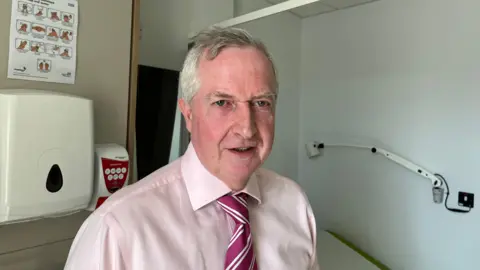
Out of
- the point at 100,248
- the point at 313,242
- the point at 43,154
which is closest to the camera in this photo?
the point at 100,248

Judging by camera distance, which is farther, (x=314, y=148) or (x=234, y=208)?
(x=314, y=148)

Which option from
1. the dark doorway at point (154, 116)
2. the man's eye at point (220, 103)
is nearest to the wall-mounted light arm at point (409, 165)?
the dark doorway at point (154, 116)

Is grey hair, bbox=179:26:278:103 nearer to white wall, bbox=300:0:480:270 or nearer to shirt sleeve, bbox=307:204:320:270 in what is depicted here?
shirt sleeve, bbox=307:204:320:270

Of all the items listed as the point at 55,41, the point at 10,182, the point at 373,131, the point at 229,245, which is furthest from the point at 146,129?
the point at 373,131

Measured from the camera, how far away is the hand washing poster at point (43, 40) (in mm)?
1041

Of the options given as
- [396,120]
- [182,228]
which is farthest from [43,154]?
[396,120]

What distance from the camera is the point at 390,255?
2.83m

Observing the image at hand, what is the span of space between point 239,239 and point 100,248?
32cm

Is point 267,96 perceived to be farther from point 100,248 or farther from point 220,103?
point 100,248

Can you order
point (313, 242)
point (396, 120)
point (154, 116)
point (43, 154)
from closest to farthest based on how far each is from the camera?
point (43, 154), point (313, 242), point (154, 116), point (396, 120)

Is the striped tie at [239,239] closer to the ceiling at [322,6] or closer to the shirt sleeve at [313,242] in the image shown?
the shirt sleeve at [313,242]

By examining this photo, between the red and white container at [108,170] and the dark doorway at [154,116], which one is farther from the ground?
the dark doorway at [154,116]

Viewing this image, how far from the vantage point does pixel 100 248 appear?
0.78 metres

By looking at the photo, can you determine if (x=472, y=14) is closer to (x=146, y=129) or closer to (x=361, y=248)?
(x=361, y=248)
